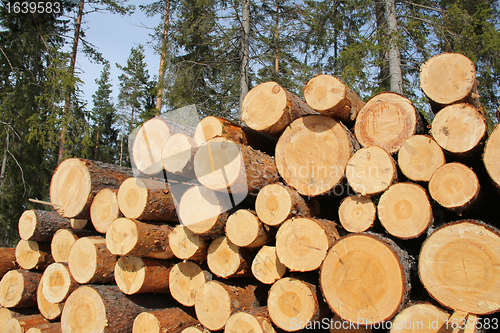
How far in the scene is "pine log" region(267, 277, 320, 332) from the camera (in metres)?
2.57

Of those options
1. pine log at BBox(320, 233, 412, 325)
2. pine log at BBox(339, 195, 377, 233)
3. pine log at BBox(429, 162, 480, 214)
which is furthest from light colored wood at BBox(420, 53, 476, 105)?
pine log at BBox(320, 233, 412, 325)

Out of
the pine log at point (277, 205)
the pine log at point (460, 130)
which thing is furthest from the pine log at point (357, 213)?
the pine log at point (460, 130)

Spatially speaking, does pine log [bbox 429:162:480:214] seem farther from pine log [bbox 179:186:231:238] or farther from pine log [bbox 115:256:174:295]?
pine log [bbox 115:256:174:295]

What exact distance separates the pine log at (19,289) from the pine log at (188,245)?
2386mm

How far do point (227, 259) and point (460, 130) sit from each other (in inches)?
88.1

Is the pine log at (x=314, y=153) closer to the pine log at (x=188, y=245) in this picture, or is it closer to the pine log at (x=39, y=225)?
the pine log at (x=188, y=245)

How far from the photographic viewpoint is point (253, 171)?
9.70 feet

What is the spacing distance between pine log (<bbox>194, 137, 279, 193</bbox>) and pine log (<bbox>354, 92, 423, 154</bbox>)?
42.1 inches

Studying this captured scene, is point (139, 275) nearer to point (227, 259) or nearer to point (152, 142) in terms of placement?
point (227, 259)

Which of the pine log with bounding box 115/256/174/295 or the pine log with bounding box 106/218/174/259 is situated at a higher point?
the pine log with bounding box 106/218/174/259

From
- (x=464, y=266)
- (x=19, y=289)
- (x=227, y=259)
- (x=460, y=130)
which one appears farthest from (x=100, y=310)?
(x=460, y=130)

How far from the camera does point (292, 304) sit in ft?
8.70

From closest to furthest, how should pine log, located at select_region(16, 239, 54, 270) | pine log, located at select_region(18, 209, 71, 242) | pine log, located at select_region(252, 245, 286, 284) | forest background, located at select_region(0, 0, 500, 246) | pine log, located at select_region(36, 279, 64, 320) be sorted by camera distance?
pine log, located at select_region(252, 245, 286, 284)
pine log, located at select_region(36, 279, 64, 320)
pine log, located at select_region(18, 209, 71, 242)
pine log, located at select_region(16, 239, 54, 270)
forest background, located at select_region(0, 0, 500, 246)

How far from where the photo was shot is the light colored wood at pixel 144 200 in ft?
10.6
